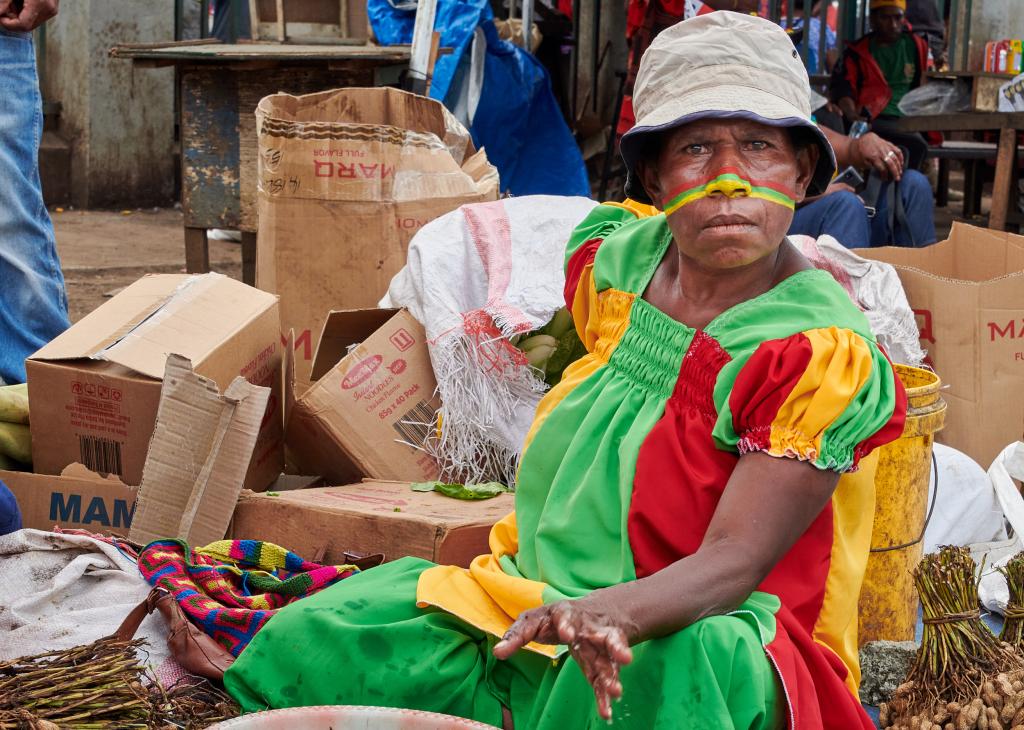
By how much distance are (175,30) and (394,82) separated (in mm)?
4265

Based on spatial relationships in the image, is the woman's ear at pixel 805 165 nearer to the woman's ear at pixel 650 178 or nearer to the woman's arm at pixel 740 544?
the woman's ear at pixel 650 178

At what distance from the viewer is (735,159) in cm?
203

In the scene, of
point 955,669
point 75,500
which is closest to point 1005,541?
point 955,669

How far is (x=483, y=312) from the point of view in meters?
3.51

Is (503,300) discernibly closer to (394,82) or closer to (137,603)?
(137,603)

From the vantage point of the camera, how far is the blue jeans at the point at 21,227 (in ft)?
12.9

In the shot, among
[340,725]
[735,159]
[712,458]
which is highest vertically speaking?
[735,159]

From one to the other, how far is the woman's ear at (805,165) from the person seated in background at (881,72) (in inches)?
187

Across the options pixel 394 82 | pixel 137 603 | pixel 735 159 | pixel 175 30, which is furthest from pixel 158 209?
pixel 735 159

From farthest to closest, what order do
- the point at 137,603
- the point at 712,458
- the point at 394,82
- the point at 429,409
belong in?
the point at 394,82 < the point at 429,409 < the point at 137,603 < the point at 712,458

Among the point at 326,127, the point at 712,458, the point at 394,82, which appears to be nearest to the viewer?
the point at 712,458

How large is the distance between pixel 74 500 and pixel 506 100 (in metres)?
4.17

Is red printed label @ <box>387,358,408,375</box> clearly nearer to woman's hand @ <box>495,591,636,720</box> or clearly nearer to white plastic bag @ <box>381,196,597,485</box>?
white plastic bag @ <box>381,196,597,485</box>

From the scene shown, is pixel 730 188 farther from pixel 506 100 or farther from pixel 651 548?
pixel 506 100
